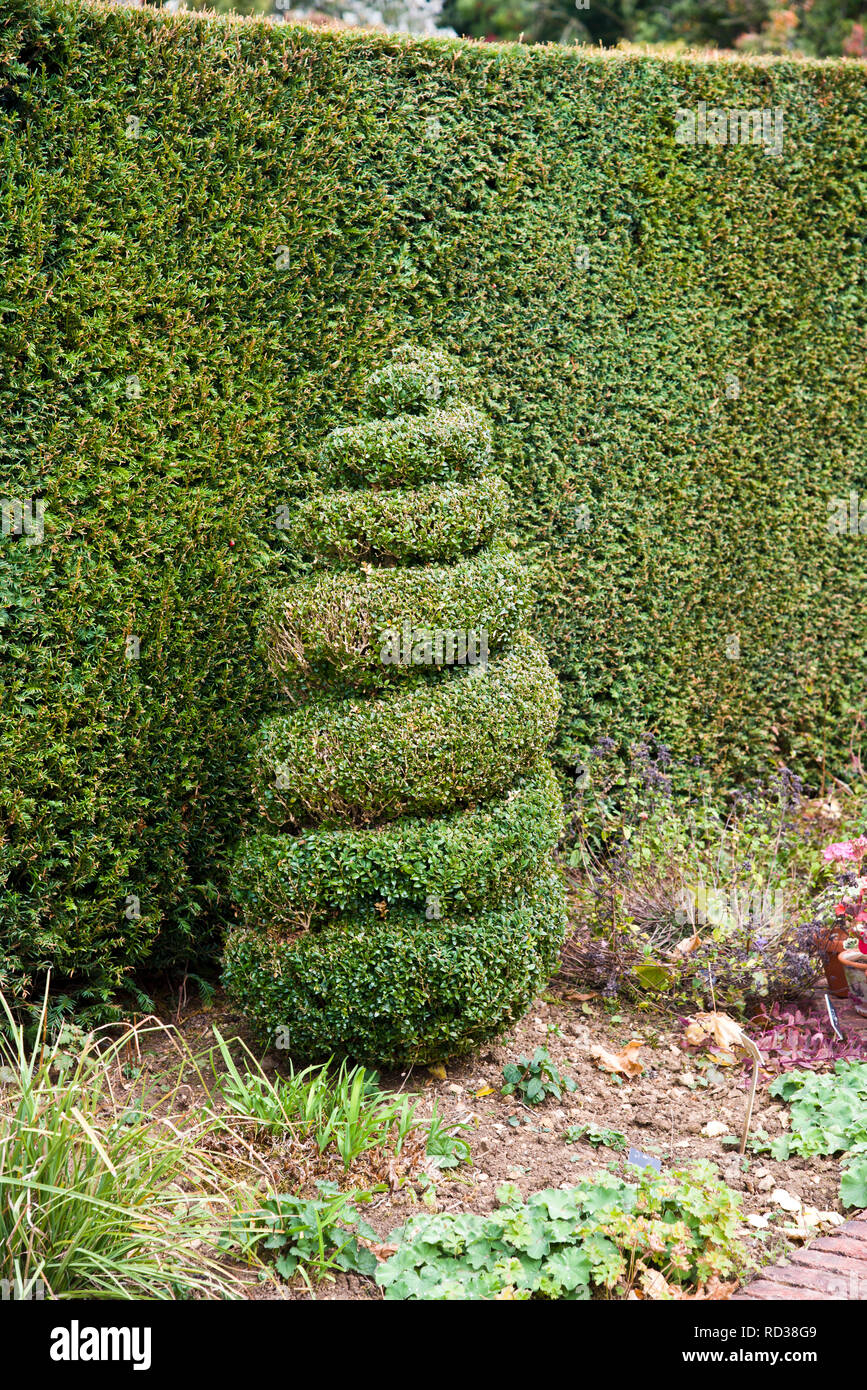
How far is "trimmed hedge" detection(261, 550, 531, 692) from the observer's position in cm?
421

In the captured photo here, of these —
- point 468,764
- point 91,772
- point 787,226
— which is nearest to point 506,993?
point 468,764

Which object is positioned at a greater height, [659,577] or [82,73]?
[82,73]

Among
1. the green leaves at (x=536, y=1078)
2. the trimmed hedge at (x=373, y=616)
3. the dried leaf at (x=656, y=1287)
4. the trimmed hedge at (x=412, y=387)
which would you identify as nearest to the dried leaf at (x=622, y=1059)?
the green leaves at (x=536, y=1078)

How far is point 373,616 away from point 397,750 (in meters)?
0.52

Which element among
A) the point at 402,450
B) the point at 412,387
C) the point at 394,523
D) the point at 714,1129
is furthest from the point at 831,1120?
the point at 412,387

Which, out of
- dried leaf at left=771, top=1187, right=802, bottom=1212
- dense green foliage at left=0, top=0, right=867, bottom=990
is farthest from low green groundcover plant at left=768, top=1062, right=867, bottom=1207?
dense green foliage at left=0, top=0, right=867, bottom=990

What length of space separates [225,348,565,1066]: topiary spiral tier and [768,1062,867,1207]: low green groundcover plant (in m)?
1.04

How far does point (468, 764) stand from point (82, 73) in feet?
10.0

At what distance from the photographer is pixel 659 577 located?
6410mm

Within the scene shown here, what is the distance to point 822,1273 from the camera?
321 cm

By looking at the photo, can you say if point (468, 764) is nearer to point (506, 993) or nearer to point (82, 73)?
point (506, 993)

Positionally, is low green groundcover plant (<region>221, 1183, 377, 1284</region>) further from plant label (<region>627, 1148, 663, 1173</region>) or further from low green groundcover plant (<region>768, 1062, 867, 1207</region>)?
low green groundcover plant (<region>768, 1062, 867, 1207</region>)
